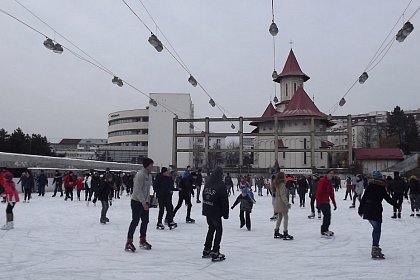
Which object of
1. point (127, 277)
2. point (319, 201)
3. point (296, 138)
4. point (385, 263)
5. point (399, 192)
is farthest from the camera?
point (296, 138)

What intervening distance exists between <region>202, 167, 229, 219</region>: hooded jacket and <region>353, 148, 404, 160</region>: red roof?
65705 mm

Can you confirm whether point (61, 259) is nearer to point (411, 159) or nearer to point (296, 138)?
point (411, 159)

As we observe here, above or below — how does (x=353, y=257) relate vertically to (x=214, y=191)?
below

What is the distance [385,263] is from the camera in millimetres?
7148

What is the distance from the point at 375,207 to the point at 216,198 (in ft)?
9.25

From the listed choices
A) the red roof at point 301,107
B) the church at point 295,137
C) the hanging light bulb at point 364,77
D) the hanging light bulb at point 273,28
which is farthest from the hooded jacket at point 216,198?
the red roof at point 301,107

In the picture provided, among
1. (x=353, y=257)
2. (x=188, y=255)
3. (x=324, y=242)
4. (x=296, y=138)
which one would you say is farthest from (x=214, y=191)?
(x=296, y=138)

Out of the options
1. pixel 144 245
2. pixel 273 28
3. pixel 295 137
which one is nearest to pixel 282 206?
pixel 144 245

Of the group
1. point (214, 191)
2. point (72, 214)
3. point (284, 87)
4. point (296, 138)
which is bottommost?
point (72, 214)

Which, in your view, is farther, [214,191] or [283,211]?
[283,211]

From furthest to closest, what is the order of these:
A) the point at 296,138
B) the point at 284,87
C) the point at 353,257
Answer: the point at 284,87 < the point at 296,138 < the point at 353,257

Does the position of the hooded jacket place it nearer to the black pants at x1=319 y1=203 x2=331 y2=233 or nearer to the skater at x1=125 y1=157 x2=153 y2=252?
the skater at x1=125 y1=157 x2=153 y2=252

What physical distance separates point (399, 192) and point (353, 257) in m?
7.58

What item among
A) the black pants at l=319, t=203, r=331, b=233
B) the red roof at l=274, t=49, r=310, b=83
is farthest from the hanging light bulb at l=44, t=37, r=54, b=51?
the red roof at l=274, t=49, r=310, b=83
